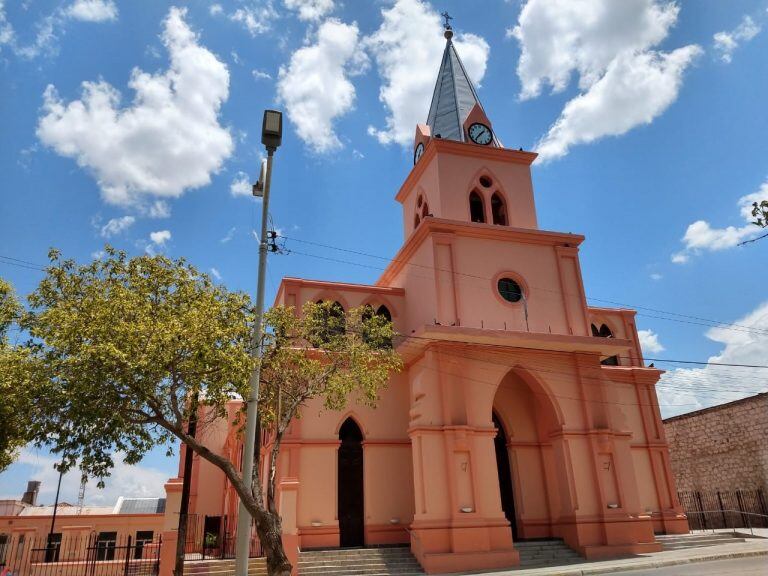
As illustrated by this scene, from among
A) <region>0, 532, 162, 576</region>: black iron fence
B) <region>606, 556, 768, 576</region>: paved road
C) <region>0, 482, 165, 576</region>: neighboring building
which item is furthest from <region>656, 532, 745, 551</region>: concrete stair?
<region>0, 482, 165, 576</region>: neighboring building

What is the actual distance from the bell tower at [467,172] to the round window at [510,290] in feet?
8.09

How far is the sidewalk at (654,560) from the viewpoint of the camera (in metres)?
14.0

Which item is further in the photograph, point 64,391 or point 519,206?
point 519,206

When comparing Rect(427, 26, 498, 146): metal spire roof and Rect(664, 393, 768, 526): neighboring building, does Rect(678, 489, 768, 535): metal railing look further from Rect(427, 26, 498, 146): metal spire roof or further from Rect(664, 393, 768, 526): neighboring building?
Rect(427, 26, 498, 146): metal spire roof

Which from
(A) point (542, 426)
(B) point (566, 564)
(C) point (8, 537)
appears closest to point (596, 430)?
(A) point (542, 426)

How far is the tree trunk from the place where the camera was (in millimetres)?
10078

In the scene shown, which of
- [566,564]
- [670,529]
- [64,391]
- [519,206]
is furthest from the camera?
[519,206]

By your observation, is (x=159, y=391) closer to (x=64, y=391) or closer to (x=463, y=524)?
(x=64, y=391)

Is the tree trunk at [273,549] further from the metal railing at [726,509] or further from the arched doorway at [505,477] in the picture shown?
the metal railing at [726,509]

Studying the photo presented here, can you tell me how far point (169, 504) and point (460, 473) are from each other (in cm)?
772

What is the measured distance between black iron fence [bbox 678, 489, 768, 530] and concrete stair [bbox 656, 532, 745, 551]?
323cm

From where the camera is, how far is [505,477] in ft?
63.3

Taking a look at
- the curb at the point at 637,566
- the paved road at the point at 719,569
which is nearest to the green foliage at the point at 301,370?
the curb at the point at 637,566

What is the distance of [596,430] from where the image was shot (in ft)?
59.0
